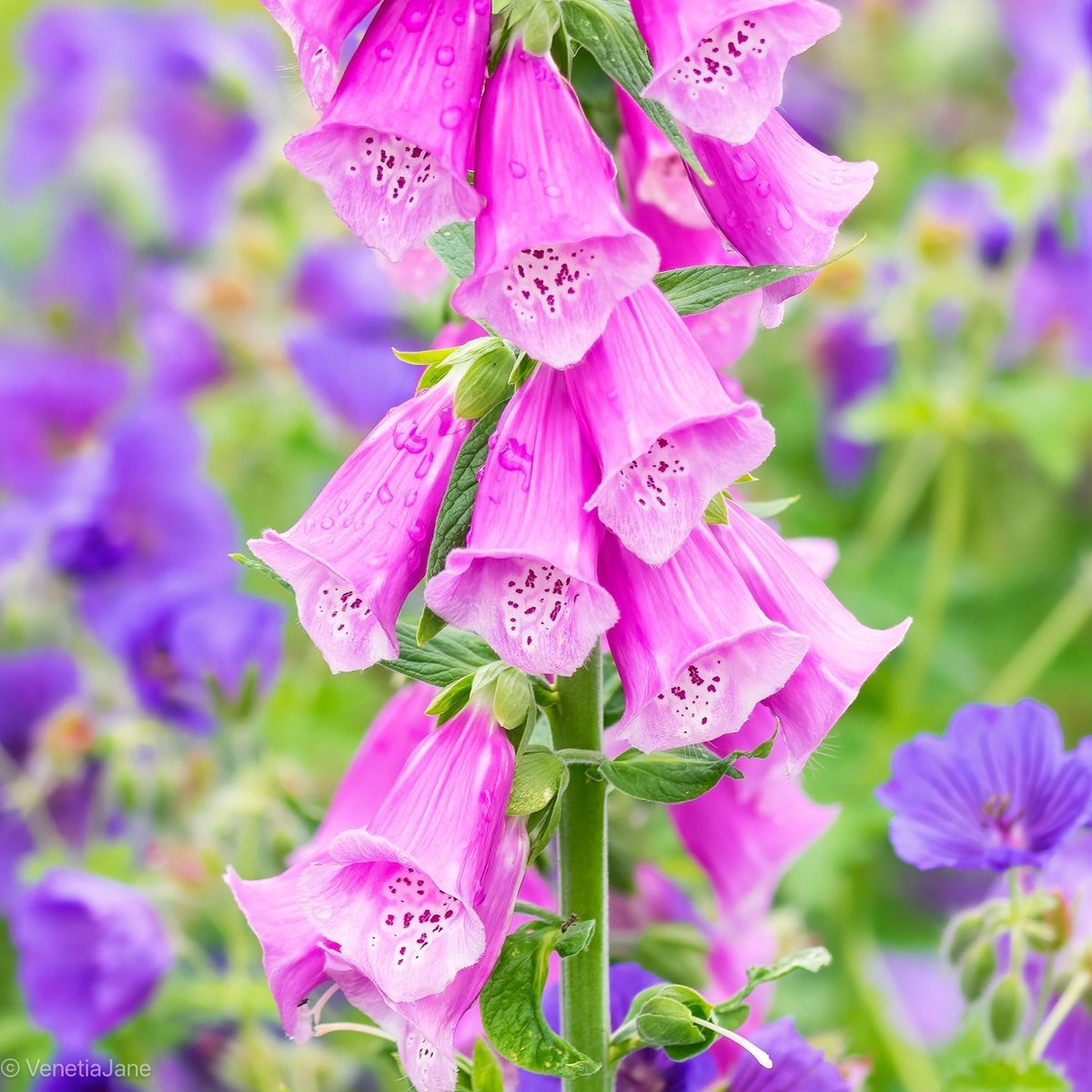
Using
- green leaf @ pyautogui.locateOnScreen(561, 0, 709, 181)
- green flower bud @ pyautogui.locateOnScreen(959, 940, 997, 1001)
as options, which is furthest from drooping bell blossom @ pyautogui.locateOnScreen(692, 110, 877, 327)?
green flower bud @ pyautogui.locateOnScreen(959, 940, 997, 1001)

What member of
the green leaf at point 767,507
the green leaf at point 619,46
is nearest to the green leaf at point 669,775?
the green leaf at point 767,507

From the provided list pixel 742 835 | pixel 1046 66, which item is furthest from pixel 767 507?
pixel 1046 66

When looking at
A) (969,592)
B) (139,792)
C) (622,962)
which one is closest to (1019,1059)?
(622,962)

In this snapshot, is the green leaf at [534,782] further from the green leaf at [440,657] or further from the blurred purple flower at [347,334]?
the blurred purple flower at [347,334]

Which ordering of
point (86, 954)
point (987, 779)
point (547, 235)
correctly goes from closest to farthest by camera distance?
point (547, 235), point (987, 779), point (86, 954)

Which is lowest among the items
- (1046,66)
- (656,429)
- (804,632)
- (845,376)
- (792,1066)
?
(845,376)

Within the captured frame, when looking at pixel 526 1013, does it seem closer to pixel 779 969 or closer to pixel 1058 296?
pixel 779 969

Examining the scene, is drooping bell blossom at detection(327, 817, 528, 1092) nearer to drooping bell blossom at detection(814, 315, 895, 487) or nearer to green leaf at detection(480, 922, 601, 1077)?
green leaf at detection(480, 922, 601, 1077)
